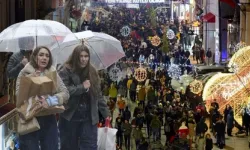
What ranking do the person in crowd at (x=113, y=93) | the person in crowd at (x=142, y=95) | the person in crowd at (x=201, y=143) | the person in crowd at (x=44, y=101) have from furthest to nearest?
1. the person in crowd at (x=142, y=95)
2. the person in crowd at (x=113, y=93)
3. the person in crowd at (x=201, y=143)
4. the person in crowd at (x=44, y=101)

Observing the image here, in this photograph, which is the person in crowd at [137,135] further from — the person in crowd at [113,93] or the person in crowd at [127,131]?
the person in crowd at [113,93]

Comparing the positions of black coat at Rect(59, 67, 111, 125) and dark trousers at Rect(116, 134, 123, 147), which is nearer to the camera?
black coat at Rect(59, 67, 111, 125)

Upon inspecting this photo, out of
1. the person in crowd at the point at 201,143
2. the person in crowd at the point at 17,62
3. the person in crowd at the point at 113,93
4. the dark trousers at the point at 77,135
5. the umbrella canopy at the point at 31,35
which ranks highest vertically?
the umbrella canopy at the point at 31,35

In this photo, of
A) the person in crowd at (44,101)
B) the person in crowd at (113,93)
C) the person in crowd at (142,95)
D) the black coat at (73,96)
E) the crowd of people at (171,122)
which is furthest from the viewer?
the person in crowd at (142,95)

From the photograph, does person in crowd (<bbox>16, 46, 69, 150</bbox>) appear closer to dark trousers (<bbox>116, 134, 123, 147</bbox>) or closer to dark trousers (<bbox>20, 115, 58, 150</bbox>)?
dark trousers (<bbox>20, 115, 58, 150</bbox>)

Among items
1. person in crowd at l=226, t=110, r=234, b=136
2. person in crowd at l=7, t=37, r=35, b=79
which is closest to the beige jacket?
person in crowd at l=7, t=37, r=35, b=79

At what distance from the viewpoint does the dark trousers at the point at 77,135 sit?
245 inches

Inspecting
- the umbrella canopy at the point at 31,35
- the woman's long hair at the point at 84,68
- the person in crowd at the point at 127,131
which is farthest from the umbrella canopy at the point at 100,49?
the person in crowd at the point at 127,131

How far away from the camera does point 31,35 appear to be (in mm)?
7625

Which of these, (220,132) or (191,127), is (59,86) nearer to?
(191,127)

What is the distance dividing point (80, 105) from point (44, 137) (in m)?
0.55

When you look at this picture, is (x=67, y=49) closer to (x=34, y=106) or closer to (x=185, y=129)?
(x=34, y=106)

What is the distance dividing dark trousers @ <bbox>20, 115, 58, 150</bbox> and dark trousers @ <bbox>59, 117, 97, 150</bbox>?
345 mm

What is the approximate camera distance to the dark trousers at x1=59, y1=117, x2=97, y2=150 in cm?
622
